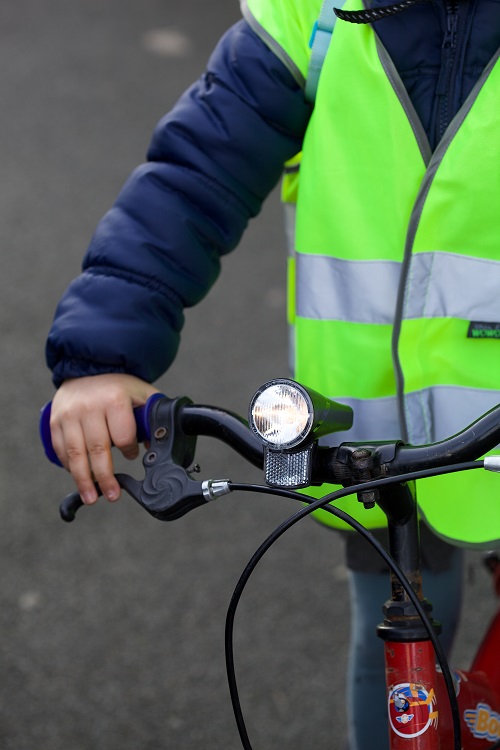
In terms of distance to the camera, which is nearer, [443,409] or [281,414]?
[281,414]

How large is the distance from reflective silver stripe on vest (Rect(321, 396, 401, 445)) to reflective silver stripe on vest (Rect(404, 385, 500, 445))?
0.08m

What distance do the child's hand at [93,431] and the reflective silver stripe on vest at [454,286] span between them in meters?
0.44

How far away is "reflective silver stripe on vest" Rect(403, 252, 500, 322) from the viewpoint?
4.79 ft

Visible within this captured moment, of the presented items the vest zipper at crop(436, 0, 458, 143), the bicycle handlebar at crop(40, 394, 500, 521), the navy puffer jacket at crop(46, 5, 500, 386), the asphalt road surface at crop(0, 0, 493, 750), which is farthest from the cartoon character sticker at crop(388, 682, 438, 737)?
the asphalt road surface at crop(0, 0, 493, 750)

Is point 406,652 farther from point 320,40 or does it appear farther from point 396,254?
point 320,40

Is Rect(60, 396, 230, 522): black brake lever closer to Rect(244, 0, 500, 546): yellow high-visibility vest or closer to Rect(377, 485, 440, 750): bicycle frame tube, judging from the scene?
Rect(377, 485, 440, 750): bicycle frame tube

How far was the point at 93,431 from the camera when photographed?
1.46 m

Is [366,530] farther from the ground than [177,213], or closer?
closer

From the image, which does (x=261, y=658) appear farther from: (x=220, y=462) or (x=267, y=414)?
(x=267, y=414)

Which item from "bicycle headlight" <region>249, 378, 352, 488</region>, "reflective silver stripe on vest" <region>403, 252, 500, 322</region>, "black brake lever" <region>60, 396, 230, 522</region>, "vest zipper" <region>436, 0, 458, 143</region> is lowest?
"black brake lever" <region>60, 396, 230, 522</region>

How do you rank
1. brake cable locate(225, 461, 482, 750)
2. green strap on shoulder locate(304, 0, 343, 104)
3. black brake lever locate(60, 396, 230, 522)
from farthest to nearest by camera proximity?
green strap on shoulder locate(304, 0, 343, 104), black brake lever locate(60, 396, 230, 522), brake cable locate(225, 461, 482, 750)

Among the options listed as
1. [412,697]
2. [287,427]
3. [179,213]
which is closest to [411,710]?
[412,697]

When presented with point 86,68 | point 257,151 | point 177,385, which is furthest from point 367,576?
point 86,68

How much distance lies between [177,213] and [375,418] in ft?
1.48
